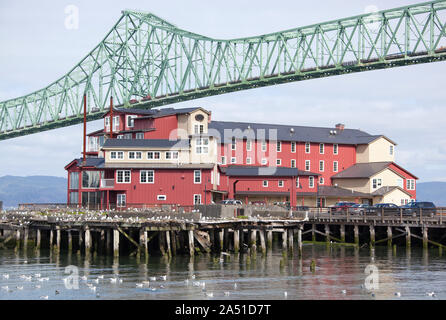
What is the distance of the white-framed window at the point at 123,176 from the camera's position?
2987 inches

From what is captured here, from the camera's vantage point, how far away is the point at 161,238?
5478cm

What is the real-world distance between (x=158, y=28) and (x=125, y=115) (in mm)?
53833

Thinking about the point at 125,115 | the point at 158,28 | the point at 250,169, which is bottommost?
the point at 250,169

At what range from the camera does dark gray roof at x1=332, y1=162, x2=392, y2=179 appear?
101 metres

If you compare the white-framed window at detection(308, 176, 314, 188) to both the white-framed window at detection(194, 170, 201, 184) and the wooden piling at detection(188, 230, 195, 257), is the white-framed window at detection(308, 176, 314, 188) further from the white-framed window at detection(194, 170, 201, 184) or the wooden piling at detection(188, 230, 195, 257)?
the wooden piling at detection(188, 230, 195, 257)

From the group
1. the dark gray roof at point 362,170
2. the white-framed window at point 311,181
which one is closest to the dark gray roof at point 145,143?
the white-framed window at point 311,181

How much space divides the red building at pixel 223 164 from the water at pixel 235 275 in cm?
1698

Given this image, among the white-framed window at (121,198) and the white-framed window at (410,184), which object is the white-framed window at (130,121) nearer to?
the white-framed window at (121,198)

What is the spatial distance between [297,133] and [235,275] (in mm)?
64553

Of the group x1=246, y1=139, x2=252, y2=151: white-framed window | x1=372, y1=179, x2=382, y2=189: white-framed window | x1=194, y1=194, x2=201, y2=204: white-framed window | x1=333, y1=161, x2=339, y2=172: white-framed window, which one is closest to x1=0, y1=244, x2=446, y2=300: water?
x1=194, y1=194, x2=201, y2=204: white-framed window

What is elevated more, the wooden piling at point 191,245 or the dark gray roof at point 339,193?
the dark gray roof at point 339,193

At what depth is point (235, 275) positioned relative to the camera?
45156 mm
